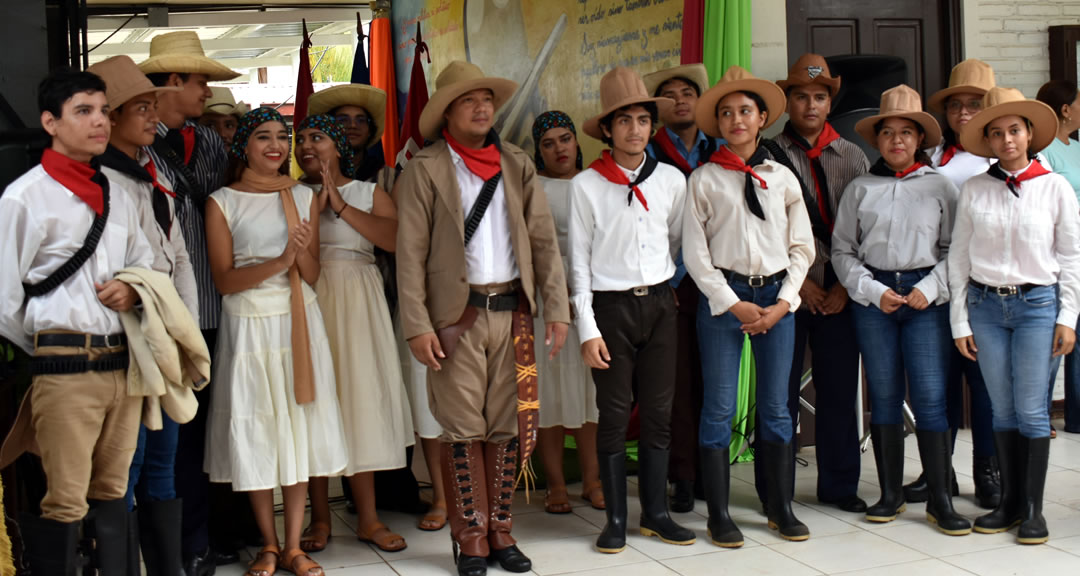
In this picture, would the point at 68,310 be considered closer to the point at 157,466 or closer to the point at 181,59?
the point at 157,466

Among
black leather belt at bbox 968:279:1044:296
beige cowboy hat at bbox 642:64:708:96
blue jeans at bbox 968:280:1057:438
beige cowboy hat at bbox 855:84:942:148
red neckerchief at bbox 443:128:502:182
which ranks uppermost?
beige cowboy hat at bbox 642:64:708:96

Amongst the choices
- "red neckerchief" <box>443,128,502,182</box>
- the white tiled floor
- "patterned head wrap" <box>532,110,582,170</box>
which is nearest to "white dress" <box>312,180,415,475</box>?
the white tiled floor

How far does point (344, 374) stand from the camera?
13.5ft

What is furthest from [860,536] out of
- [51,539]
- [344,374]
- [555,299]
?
[51,539]

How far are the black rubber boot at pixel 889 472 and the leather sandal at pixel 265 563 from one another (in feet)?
7.52

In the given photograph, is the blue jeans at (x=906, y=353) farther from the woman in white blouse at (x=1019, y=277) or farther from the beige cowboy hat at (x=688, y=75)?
the beige cowboy hat at (x=688, y=75)

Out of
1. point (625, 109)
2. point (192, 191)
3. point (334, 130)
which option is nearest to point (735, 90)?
point (625, 109)

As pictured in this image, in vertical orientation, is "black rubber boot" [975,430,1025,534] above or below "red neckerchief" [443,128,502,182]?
below

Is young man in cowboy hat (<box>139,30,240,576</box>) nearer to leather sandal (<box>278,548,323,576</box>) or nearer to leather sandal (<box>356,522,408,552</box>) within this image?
leather sandal (<box>278,548,323,576</box>)

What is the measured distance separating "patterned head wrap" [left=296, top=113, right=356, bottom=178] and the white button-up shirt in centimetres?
87

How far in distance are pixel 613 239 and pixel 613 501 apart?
98cm

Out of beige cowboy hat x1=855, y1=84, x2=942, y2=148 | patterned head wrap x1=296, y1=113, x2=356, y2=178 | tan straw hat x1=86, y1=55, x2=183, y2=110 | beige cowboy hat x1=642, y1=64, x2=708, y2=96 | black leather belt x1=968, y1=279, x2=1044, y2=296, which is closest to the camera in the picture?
tan straw hat x1=86, y1=55, x2=183, y2=110

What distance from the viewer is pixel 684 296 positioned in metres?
4.58

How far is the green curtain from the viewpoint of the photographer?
17.0 ft
